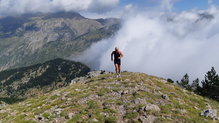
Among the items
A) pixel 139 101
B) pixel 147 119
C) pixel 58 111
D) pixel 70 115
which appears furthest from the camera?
pixel 139 101

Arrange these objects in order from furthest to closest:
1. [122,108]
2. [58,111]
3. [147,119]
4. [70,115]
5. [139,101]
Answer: [139,101]
[58,111]
[122,108]
[70,115]
[147,119]

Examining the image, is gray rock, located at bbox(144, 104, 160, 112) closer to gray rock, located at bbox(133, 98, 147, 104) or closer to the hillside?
the hillside

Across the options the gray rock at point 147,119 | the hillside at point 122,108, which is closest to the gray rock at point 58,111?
the hillside at point 122,108

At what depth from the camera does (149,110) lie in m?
26.6

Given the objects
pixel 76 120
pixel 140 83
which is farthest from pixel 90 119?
pixel 140 83

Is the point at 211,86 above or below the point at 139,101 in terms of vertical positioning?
below

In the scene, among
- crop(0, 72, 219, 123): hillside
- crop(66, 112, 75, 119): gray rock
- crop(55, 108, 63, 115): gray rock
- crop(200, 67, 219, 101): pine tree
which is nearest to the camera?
crop(0, 72, 219, 123): hillside

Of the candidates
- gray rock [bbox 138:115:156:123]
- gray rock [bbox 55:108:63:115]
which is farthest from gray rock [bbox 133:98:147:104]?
gray rock [bbox 55:108:63:115]

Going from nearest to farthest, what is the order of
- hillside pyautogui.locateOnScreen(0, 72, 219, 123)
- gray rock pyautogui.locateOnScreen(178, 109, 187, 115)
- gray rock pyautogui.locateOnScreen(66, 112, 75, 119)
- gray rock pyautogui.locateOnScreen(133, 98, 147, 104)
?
hillside pyautogui.locateOnScreen(0, 72, 219, 123) < gray rock pyautogui.locateOnScreen(66, 112, 75, 119) < gray rock pyautogui.locateOnScreen(178, 109, 187, 115) < gray rock pyautogui.locateOnScreen(133, 98, 147, 104)

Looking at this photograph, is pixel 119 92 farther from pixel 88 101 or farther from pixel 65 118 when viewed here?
pixel 65 118

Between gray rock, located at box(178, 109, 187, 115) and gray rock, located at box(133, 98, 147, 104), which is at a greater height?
gray rock, located at box(133, 98, 147, 104)

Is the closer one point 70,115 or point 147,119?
point 147,119

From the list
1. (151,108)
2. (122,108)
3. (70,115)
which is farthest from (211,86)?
(70,115)

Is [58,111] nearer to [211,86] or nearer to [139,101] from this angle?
[139,101]
